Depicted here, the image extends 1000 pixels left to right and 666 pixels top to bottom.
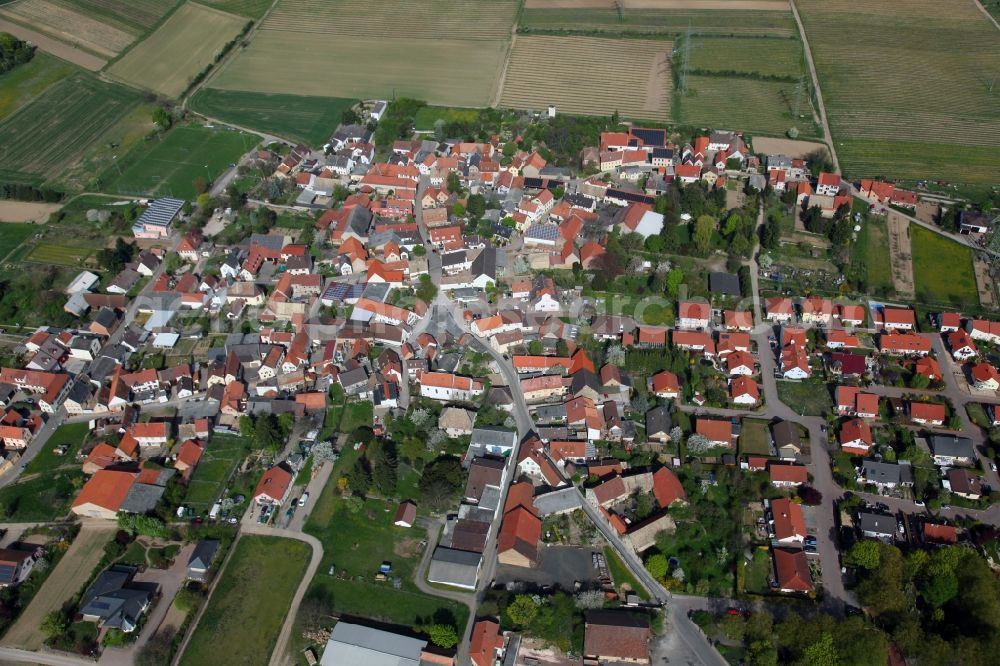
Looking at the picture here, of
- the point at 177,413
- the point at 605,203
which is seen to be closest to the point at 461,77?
the point at 605,203

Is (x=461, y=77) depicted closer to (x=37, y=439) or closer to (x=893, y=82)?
(x=893, y=82)

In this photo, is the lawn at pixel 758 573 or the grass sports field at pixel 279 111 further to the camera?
the grass sports field at pixel 279 111

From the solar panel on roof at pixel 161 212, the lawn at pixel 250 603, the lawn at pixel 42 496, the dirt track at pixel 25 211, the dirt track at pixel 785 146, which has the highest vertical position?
the dirt track at pixel 785 146

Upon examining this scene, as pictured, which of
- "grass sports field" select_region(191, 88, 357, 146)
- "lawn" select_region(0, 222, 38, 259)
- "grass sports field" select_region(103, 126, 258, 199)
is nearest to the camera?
"lawn" select_region(0, 222, 38, 259)

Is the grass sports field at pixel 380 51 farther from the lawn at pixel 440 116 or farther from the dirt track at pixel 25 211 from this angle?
the dirt track at pixel 25 211

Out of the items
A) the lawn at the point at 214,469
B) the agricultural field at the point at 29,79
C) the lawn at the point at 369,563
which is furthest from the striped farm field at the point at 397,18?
the lawn at the point at 369,563

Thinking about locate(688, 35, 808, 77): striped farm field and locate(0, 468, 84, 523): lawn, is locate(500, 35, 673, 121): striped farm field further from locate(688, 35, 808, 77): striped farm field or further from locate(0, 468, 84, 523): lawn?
locate(0, 468, 84, 523): lawn

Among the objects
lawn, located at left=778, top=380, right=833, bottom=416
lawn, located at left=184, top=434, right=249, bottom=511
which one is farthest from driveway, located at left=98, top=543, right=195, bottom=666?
lawn, located at left=778, top=380, right=833, bottom=416

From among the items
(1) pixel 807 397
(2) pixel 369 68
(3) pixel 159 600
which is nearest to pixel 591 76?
(2) pixel 369 68
